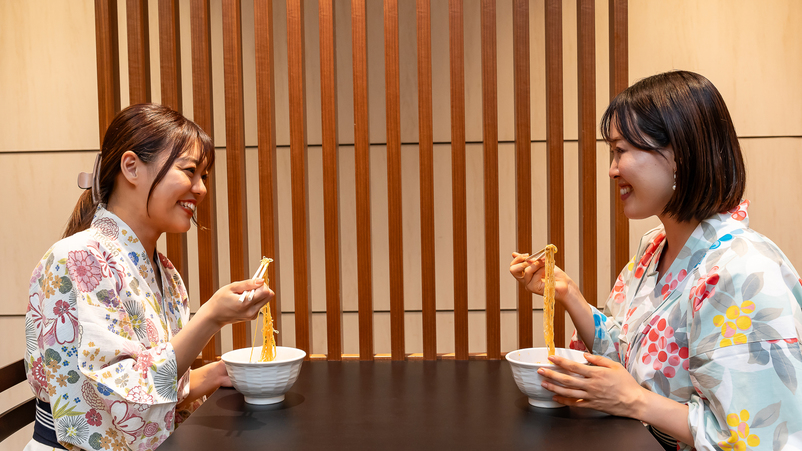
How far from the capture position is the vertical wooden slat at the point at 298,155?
163 centimetres

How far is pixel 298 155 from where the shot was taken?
64.7 inches

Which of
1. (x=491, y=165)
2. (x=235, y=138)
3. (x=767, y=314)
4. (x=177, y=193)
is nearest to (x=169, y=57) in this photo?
(x=235, y=138)

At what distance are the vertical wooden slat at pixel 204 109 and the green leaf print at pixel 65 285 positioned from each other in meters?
0.43

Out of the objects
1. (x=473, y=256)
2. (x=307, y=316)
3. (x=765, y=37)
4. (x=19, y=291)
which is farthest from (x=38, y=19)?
(x=765, y=37)

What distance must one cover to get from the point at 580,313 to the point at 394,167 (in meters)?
0.65

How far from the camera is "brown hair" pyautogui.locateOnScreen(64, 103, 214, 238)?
138cm

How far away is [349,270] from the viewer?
2623 millimetres

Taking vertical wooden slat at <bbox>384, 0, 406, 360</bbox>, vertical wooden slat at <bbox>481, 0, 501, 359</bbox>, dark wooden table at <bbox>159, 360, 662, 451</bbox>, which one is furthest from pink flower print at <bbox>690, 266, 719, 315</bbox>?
vertical wooden slat at <bbox>384, 0, 406, 360</bbox>

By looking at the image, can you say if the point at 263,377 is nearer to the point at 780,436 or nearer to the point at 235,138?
the point at 235,138

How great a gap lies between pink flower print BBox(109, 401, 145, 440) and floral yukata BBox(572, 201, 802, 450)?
1.09 m

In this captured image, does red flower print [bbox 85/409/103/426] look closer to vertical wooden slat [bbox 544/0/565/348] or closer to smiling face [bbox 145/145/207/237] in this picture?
smiling face [bbox 145/145/207/237]

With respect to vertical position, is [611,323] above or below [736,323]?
below

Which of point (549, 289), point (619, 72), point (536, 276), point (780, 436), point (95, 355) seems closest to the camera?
point (780, 436)

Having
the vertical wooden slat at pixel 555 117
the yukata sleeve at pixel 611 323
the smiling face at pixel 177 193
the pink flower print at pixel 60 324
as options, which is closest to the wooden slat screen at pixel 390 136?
the vertical wooden slat at pixel 555 117
